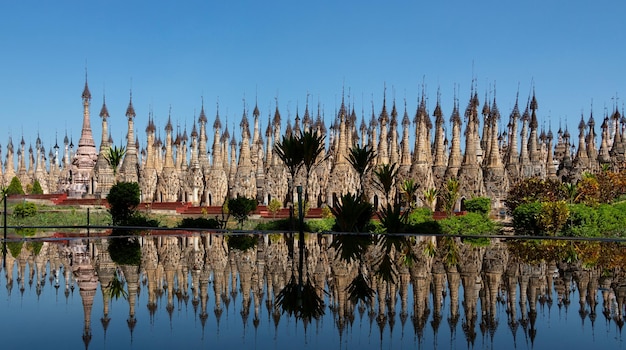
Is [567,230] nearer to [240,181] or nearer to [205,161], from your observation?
[240,181]

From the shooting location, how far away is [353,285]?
9.94m

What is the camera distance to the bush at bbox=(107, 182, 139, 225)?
23.1 metres

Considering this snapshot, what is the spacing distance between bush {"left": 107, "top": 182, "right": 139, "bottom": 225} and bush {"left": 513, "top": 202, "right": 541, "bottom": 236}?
13785 mm

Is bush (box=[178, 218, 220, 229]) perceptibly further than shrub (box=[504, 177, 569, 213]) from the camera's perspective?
No

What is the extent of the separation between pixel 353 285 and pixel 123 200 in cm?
1541

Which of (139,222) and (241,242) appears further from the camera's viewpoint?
(139,222)

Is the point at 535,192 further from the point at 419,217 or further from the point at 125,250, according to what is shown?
the point at 125,250

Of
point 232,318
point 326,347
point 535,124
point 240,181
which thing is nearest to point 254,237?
point 232,318

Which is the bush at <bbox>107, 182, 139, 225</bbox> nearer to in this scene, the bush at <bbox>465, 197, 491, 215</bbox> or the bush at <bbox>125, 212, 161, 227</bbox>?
the bush at <bbox>125, 212, 161, 227</bbox>

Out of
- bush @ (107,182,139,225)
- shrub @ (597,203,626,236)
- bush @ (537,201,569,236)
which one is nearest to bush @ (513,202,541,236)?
bush @ (537,201,569,236)

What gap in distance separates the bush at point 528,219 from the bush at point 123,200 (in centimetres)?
1378

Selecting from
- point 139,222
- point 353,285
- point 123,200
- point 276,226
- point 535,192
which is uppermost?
point 535,192

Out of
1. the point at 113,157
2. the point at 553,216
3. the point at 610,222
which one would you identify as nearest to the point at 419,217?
the point at 553,216

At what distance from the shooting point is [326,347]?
6.40 metres
